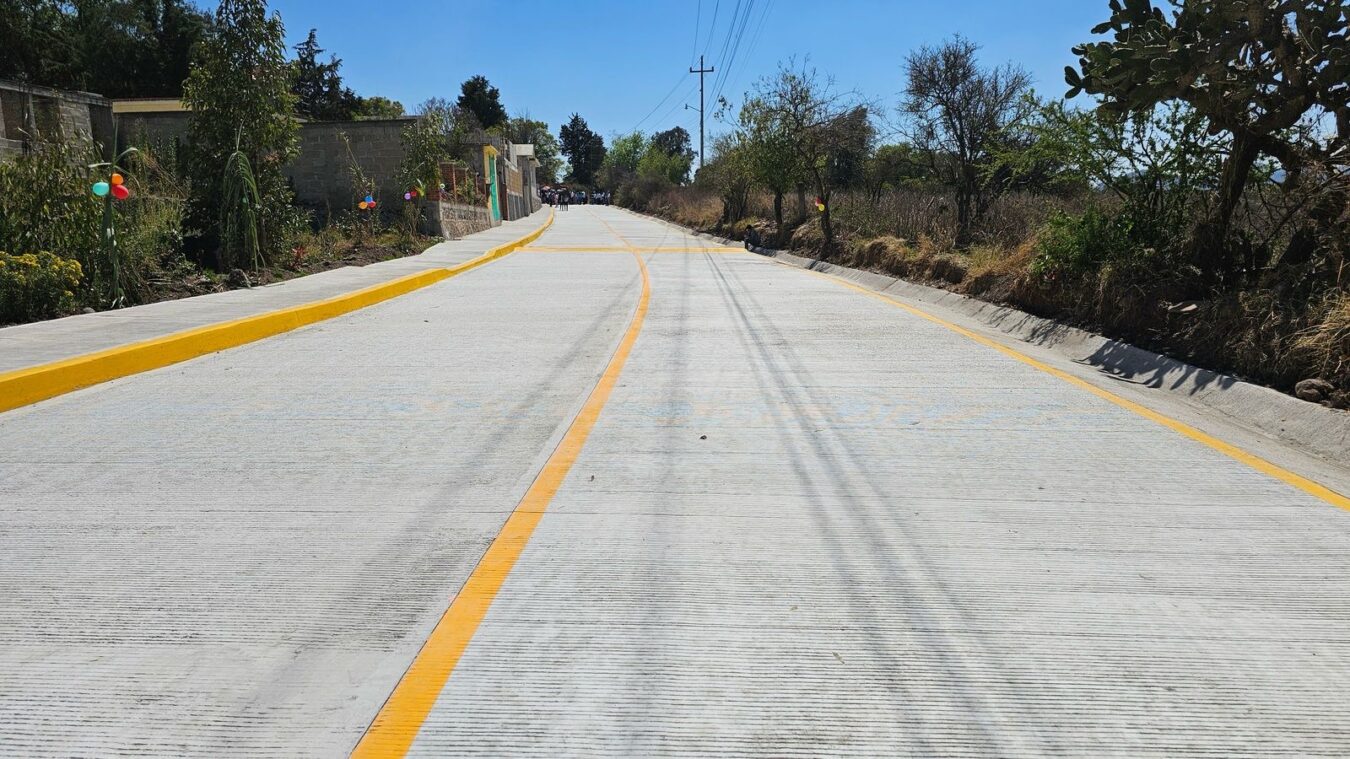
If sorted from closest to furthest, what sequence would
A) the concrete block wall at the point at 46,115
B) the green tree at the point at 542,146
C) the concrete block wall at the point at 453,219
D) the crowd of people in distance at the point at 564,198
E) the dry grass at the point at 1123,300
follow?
1. the dry grass at the point at 1123,300
2. the concrete block wall at the point at 46,115
3. the concrete block wall at the point at 453,219
4. the crowd of people in distance at the point at 564,198
5. the green tree at the point at 542,146

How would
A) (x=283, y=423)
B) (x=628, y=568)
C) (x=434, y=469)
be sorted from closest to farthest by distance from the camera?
1. (x=628, y=568)
2. (x=434, y=469)
3. (x=283, y=423)

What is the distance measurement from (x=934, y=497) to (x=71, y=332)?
8662mm

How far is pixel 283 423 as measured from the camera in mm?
6609

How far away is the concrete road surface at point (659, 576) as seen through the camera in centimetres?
295

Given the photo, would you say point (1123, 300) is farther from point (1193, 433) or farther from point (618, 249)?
point (618, 249)

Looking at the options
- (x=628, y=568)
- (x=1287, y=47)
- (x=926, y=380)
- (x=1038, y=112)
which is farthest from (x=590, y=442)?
(x=1038, y=112)

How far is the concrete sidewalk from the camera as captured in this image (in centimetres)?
832

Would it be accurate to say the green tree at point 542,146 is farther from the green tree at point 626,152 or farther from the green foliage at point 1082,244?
the green foliage at point 1082,244

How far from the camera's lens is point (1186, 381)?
8.25 m

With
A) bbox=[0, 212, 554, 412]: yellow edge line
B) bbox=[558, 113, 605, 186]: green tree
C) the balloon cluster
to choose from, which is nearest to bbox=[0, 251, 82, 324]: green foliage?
the balloon cluster

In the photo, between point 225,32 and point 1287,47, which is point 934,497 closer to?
point 1287,47

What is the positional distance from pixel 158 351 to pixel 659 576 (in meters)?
6.77

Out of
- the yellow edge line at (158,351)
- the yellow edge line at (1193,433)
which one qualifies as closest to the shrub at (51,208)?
the yellow edge line at (158,351)

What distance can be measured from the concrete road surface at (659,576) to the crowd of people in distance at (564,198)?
82.2 metres
